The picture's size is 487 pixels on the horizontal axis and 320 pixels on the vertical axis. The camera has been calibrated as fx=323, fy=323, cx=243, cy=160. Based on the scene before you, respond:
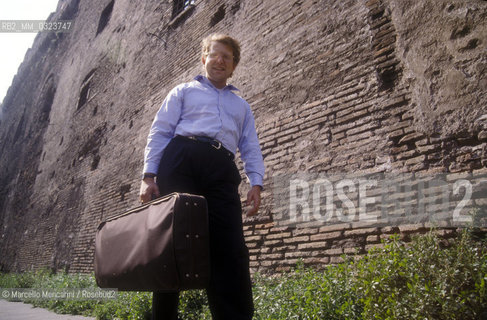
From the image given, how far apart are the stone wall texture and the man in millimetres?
1462

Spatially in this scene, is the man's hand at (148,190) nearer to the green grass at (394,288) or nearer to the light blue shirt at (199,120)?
the light blue shirt at (199,120)

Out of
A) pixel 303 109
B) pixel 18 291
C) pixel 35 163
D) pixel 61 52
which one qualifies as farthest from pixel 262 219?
pixel 61 52

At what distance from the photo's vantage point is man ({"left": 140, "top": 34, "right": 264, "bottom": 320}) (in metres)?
1.48

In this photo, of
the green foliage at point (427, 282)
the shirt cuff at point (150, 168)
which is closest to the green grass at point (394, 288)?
the green foliage at point (427, 282)

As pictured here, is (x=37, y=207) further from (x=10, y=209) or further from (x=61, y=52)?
(x=61, y=52)

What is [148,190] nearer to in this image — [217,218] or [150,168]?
[150,168]

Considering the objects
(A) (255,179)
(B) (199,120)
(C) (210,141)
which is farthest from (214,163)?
(A) (255,179)

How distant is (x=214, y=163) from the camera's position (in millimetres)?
1680

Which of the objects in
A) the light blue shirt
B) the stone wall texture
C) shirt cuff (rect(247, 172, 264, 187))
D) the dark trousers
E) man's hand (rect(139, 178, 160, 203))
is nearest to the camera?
the dark trousers

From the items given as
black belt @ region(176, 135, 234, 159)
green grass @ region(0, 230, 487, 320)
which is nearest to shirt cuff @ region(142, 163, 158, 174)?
black belt @ region(176, 135, 234, 159)

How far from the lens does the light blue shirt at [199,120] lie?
1771 millimetres

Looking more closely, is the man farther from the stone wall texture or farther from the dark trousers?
the stone wall texture

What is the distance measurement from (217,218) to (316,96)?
7.83 ft

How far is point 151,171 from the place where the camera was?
1.70 meters
